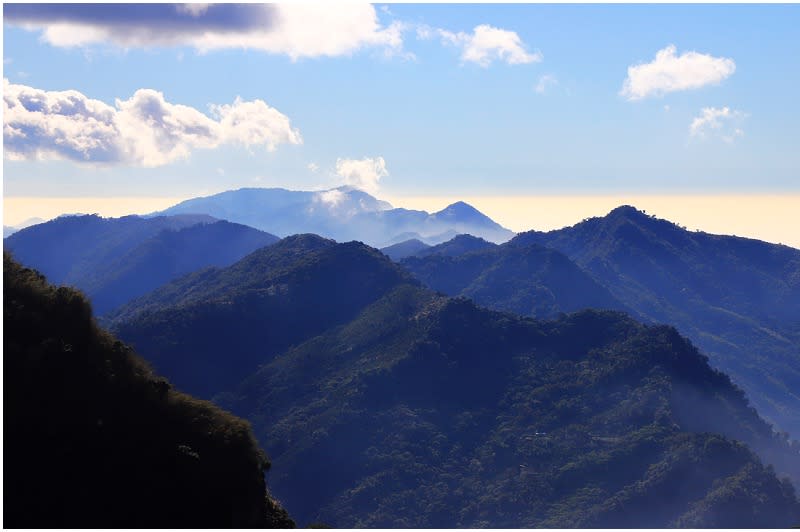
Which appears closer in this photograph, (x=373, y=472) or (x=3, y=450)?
(x=3, y=450)

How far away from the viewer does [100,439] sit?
153 ft

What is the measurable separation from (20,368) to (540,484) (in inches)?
5983

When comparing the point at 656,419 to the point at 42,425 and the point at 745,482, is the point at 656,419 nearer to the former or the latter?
the point at 745,482

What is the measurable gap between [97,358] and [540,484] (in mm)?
146789

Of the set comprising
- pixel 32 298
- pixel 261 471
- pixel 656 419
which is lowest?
pixel 656 419

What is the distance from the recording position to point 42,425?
44.6 metres

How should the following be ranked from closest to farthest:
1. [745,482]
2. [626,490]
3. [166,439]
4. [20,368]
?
[20,368] → [166,439] → [745,482] → [626,490]

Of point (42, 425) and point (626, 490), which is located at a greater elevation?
point (42, 425)

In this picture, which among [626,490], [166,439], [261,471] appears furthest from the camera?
[626,490]

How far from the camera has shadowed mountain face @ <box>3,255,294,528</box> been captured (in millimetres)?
43062

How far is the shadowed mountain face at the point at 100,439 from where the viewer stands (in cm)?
4306

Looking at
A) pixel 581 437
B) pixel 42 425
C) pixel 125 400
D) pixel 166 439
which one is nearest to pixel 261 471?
pixel 166 439

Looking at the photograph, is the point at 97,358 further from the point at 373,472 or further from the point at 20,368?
the point at 373,472

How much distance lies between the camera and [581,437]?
195000mm
